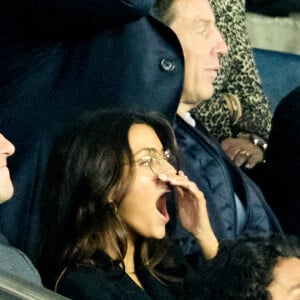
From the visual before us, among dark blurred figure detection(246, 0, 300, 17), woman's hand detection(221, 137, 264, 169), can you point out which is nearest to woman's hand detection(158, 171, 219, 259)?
woman's hand detection(221, 137, 264, 169)

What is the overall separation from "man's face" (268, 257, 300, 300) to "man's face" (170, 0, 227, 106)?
0.64 m

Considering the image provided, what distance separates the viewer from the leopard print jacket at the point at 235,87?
2250mm

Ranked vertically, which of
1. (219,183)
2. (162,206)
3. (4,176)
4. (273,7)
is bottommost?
(273,7)

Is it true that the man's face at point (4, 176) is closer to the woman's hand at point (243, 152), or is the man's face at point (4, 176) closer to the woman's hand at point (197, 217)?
the woman's hand at point (197, 217)

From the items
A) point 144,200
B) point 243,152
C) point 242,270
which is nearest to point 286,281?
point 242,270

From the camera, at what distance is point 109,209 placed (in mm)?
1479

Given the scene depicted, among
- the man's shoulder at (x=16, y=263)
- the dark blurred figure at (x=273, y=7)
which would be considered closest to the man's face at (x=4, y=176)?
the man's shoulder at (x=16, y=263)

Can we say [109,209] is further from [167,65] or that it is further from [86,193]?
[167,65]

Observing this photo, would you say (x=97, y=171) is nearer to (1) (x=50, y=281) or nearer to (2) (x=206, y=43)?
(1) (x=50, y=281)

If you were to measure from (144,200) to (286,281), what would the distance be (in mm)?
297

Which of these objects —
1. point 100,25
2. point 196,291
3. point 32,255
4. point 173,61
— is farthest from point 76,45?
point 196,291

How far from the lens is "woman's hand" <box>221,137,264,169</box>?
219cm

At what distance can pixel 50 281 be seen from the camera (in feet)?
4.86

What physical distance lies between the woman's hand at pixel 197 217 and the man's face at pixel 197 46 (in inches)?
12.4
